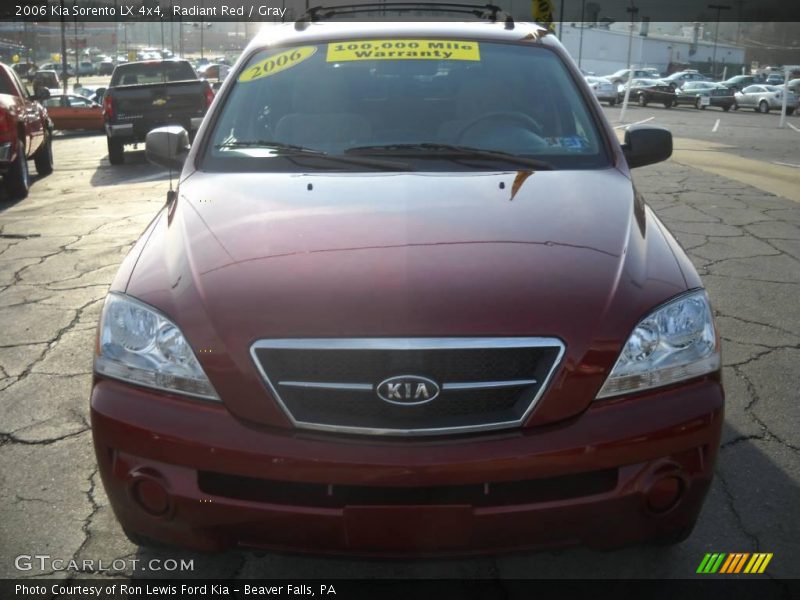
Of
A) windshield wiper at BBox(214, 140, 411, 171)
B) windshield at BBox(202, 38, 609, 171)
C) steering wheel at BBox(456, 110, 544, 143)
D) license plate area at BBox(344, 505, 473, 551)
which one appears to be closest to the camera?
license plate area at BBox(344, 505, 473, 551)

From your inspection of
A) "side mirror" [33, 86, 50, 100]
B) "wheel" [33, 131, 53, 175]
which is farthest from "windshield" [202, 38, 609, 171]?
"wheel" [33, 131, 53, 175]

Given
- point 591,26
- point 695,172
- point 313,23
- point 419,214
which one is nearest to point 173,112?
point 695,172

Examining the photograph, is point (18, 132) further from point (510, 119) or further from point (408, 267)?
point (408, 267)

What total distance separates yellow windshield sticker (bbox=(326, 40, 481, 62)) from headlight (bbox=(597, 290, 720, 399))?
1.82m

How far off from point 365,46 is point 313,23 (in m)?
0.53

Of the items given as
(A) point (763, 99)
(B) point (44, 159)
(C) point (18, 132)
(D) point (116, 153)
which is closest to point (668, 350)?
(C) point (18, 132)

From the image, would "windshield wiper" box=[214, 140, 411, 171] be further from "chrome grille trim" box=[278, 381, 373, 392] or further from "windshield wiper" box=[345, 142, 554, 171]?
"chrome grille trim" box=[278, 381, 373, 392]

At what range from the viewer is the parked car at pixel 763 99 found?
124 feet

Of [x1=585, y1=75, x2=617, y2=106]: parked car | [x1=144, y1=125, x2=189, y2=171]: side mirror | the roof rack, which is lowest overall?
[x1=585, y1=75, x2=617, y2=106]: parked car

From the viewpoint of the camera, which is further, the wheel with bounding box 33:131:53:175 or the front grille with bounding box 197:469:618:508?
the wheel with bounding box 33:131:53:175

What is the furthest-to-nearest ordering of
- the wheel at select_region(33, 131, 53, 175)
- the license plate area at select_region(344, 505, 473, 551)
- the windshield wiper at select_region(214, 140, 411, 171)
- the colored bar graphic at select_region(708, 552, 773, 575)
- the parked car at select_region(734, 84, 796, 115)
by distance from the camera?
1. the parked car at select_region(734, 84, 796, 115)
2. the wheel at select_region(33, 131, 53, 175)
3. the windshield wiper at select_region(214, 140, 411, 171)
4. the colored bar graphic at select_region(708, 552, 773, 575)
5. the license plate area at select_region(344, 505, 473, 551)

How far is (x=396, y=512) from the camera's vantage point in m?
2.11

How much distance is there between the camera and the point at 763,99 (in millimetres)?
38719

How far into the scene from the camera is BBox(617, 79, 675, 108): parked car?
41.8 m
